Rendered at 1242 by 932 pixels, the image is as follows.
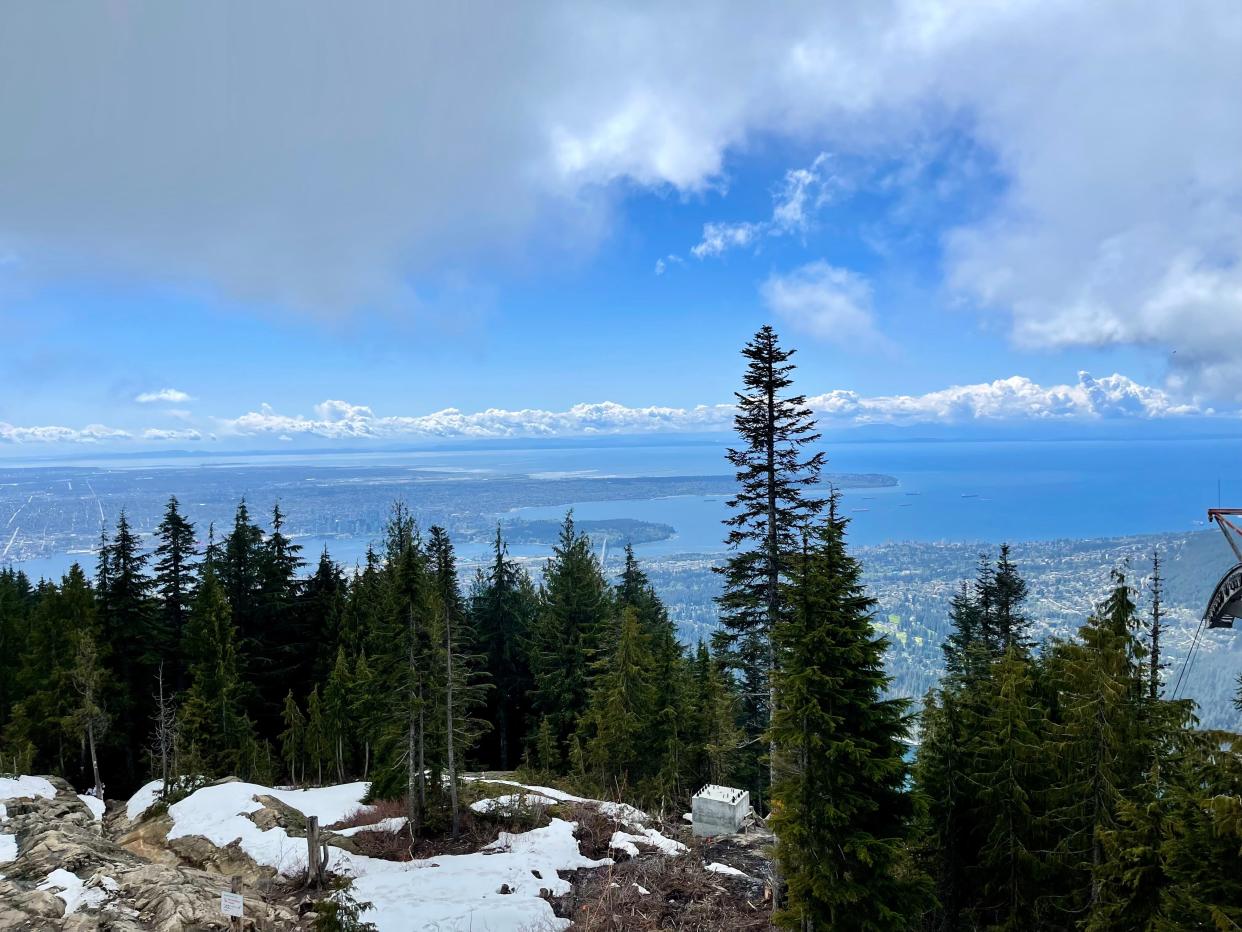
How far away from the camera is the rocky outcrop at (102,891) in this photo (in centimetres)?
1013

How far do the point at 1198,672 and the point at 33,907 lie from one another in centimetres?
11394

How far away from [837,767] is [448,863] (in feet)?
33.5

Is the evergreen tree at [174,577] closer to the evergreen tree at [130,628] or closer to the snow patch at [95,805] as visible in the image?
the evergreen tree at [130,628]

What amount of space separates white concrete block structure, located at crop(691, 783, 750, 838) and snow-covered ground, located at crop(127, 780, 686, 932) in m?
1.34

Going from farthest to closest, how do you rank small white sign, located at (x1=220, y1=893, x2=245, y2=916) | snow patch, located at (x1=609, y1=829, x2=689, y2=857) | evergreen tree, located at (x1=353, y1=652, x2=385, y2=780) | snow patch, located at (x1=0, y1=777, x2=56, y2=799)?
evergreen tree, located at (x1=353, y1=652, x2=385, y2=780) → snow patch, located at (x1=0, y1=777, x2=56, y2=799) → snow patch, located at (x1=609, y1=829, x2=689, y2=857) → small white sign, located at (x1=220, y1=893, x2=245, y2=916)

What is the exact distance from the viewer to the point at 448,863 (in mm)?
15102

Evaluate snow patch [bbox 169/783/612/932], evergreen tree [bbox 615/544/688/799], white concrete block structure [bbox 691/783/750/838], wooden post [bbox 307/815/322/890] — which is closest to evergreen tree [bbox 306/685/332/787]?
snow patch [bbox 169/783/612/932]

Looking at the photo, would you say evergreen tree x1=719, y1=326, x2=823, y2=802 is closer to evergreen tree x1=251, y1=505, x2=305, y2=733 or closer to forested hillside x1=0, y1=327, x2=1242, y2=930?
forested hillside x1=0, y1=327, x2=1242, y2=930

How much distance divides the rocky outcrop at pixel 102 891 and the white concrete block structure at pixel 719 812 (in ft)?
34.3

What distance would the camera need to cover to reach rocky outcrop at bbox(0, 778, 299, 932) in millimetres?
10133

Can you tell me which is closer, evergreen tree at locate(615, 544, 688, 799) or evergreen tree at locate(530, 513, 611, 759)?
evergreen tree at locate(615, 544, 688, 799)

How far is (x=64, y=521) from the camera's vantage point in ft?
583

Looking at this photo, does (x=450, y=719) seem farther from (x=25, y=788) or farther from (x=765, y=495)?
(x=25, y=788)

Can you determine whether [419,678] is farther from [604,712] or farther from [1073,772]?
[1073,772]
